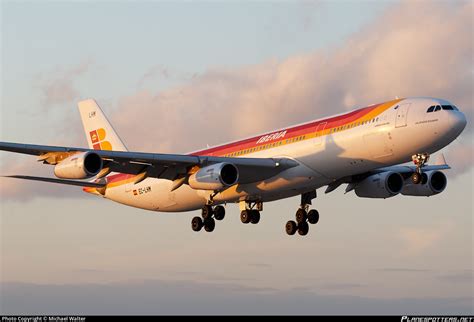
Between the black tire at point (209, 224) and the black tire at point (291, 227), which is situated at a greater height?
the black tire at point (209, 224)

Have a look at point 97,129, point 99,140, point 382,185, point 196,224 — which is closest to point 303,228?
point 382,185

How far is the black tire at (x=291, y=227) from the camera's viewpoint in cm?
6531

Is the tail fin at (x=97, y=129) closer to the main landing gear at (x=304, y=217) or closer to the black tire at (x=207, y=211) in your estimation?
the black tire at (x=207, y=211)

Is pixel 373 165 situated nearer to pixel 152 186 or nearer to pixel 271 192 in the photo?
pixel 271 192

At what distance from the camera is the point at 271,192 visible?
198 ft

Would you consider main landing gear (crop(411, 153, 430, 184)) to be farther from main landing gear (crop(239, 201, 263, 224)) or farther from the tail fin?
the tail fin

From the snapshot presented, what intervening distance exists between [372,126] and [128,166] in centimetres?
1613

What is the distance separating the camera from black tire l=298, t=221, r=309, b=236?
213 ft

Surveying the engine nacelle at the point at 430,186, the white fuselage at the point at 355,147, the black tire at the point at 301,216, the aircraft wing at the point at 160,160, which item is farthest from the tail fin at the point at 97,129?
the engine nacelle at the point at 430,186

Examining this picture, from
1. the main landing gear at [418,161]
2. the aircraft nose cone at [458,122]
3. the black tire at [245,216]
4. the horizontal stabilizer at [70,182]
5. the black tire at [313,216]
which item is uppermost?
the horizontal stabilizer at [70,182]

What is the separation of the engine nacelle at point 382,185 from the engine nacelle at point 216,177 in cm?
1010

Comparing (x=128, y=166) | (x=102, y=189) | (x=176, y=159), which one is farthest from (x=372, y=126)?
(x=102, y=189)

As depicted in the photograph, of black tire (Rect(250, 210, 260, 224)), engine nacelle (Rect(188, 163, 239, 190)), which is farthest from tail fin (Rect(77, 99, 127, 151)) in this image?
engine nacelle (Rect(188, 163, 239, 190))

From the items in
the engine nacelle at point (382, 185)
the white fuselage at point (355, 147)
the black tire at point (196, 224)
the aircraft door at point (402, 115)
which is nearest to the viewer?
the white fuselage at point (355, 147)
